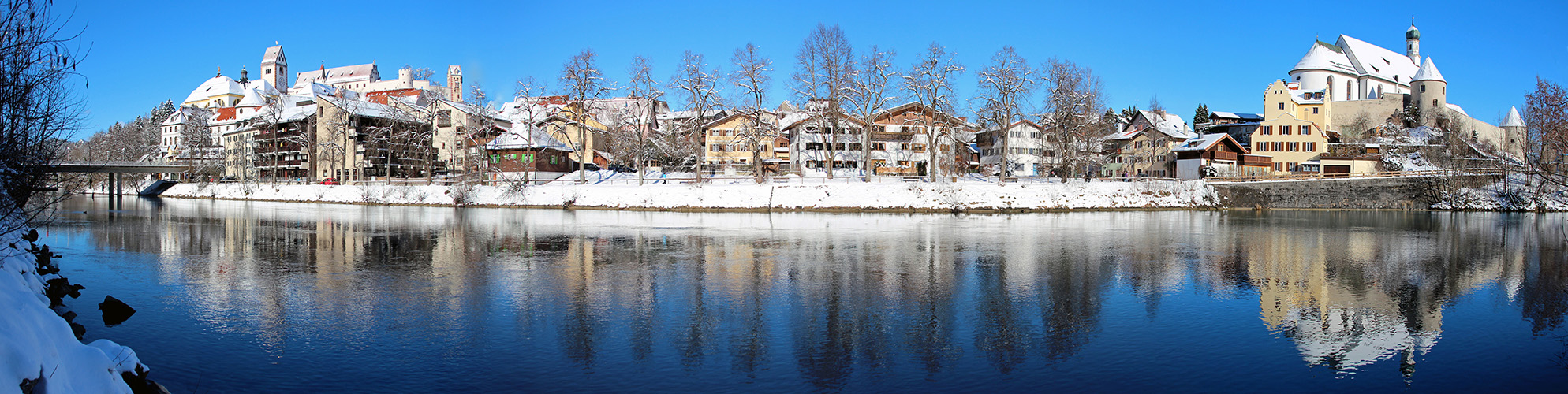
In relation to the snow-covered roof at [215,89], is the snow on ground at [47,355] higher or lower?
lower

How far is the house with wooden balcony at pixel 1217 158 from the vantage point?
7138 centimetres

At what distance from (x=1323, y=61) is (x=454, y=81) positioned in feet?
444

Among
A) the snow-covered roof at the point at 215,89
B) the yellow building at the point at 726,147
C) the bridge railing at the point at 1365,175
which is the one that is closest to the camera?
the bridge railing at the point at 1365,175

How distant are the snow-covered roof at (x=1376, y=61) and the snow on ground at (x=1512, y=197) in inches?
2280

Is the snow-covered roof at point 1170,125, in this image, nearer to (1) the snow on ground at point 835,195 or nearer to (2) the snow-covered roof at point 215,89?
(1) the snow on ground at point 835,195

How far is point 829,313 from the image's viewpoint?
13422 mm

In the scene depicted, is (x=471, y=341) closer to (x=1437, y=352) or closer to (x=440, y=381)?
(x=440, y=381)

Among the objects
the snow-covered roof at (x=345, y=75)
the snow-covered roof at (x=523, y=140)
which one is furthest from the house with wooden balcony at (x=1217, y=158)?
the snow-covered roof at (x=345, y=75)

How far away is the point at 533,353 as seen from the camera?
10.6 metres

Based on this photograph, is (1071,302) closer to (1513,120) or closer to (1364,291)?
A: (1364,291)

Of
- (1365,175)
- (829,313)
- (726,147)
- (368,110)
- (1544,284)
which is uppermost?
(368,110)

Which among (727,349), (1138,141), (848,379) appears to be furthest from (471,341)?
(1138,141)

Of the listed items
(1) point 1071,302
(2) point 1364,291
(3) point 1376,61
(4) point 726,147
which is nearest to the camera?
(1) point 1071,302

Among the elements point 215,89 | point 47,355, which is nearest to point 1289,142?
point 47,355
